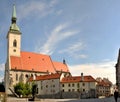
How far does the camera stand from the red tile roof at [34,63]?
3684 inches

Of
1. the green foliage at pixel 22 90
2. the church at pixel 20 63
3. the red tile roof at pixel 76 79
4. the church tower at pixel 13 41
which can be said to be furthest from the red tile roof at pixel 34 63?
the red tile roof at pixel 76 79

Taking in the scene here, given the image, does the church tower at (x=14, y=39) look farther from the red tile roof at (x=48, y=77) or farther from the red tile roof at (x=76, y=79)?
the red tile roof at (x=76, y=79)

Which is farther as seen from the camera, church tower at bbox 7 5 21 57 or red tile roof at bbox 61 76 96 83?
church tower at bbox 7 5 21 57

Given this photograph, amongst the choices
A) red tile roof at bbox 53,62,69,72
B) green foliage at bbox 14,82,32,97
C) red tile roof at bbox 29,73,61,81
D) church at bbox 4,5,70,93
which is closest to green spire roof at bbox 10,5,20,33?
church at bbox 4,5,70,93

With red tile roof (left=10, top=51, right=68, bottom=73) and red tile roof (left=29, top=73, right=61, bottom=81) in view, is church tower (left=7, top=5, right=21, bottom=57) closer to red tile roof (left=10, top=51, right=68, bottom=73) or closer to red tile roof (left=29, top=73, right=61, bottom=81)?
red tile roof (left=10, top=51, right=68, bottom=73)

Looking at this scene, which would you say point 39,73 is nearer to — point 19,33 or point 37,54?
point 37,54

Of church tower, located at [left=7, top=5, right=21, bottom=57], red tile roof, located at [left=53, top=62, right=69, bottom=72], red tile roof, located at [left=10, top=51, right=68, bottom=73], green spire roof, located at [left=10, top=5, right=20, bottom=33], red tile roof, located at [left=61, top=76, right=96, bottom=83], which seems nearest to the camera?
red tile roof, located at [left=61, top=76, right=96, bottom=83]

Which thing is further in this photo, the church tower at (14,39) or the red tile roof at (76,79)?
the church tower at (14,39)

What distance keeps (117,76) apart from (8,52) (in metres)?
44.1

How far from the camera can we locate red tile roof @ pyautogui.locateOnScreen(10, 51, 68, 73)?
93562mm

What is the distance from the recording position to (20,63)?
94.2 meters

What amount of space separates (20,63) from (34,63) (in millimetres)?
6383

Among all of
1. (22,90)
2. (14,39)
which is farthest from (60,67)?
(22,90)

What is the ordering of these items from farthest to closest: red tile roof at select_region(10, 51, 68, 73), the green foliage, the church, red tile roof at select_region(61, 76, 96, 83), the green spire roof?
the green spire roof → red tile roof at select_region(10, 51, 68, 73) → the church → red tile roof at select_region(61, 76, 96, 83) → the green foliage
